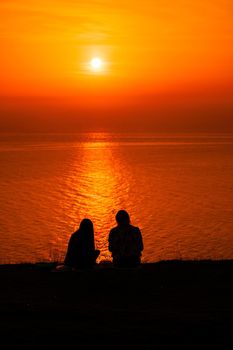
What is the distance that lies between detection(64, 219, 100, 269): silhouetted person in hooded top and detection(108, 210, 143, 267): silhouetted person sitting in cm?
46

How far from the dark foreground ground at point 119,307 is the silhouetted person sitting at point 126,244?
0.30 m

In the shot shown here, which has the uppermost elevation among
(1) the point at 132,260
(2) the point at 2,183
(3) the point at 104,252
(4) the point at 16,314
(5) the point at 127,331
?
(2) the point at 2,183

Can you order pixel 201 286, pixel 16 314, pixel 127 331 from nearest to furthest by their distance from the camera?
1. pixel 127 331
2. pixel 16 314
3. pixel 201 286

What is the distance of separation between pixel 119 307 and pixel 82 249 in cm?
308

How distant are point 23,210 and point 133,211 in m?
8.23

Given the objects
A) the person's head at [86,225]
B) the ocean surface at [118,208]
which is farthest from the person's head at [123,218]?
the ocean surface at [118,208]

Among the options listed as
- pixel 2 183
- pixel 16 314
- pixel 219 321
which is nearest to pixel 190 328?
pixel 219 321

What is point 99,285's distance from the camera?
10.1 meters

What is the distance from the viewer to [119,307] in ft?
28.1

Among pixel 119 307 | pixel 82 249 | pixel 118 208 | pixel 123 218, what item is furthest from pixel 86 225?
pixel 118 208

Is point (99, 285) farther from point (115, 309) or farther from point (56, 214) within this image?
point (56, 214)

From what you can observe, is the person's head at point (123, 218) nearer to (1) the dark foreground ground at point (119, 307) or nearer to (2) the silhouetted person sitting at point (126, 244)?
(2) the silhouetted person sitting at point (126, 244)

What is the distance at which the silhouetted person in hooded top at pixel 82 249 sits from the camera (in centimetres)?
1149

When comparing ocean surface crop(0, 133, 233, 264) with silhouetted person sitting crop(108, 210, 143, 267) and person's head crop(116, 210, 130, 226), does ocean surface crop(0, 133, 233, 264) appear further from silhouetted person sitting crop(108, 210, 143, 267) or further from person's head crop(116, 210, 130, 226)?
person's head crop(116, 210, 130, 226)
